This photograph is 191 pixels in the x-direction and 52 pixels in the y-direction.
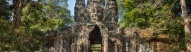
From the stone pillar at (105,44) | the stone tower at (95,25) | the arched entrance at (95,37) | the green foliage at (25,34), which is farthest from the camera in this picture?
the arched entrance at (95,37)

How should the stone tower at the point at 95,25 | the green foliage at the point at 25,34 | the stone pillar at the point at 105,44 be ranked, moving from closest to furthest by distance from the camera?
the green foliage at the point at 25,34
the stone pillar at the point at 105,44
the stone tower at the point at 95,25

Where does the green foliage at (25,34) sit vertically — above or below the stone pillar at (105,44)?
above

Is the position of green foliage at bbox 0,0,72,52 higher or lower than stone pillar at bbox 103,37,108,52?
higher

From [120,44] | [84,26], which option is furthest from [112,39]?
[84,26]

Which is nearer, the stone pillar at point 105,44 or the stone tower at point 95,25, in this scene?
the stone pillar at point 105,44

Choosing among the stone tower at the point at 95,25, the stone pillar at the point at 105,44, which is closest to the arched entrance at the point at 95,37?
the stone tower at the point at 95,25

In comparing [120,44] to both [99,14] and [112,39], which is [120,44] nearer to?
[112,39]

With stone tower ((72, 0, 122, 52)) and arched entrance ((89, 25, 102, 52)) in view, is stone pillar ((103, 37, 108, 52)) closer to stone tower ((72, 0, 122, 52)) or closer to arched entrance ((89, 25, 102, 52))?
stone tower ((72, 0, 122, 52))

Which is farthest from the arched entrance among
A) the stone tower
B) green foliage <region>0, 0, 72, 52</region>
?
green foliage <region>0, 0, 72, 52</region>

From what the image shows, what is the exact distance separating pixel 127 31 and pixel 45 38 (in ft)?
15.8

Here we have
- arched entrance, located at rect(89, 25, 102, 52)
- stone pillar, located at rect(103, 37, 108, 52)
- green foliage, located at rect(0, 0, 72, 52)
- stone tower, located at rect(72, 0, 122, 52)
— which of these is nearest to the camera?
green foliage, located at rect(0, 0, 72, 52)

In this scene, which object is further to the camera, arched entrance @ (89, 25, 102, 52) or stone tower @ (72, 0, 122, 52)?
arched entrance @ (89, 25, 102, 52)

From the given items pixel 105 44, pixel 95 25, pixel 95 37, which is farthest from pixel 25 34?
pixel 95 37

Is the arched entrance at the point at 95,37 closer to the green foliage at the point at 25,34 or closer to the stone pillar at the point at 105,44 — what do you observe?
the stone pillar at the point at 105,44
